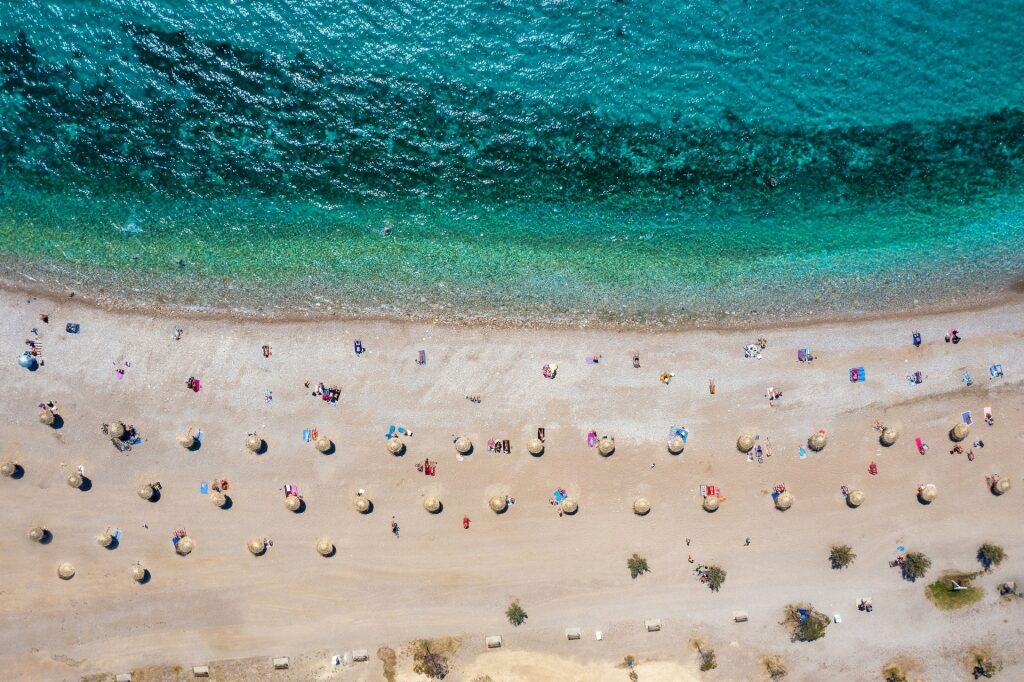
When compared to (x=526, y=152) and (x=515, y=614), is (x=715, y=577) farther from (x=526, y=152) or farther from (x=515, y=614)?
(x=526, y=152)

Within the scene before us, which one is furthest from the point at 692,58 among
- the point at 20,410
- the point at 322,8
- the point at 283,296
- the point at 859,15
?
the point at 20,410

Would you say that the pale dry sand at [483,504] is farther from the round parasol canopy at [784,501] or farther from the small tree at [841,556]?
→ the round parasol canopy at [784,501]

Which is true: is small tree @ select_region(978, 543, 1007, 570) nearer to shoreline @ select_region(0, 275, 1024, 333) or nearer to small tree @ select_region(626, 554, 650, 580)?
shoreline @ select_region(0, 275, 1024, 333)

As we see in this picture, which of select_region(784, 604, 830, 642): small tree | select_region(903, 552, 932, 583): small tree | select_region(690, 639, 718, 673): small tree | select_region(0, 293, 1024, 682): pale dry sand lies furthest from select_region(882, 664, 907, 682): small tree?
select_region(690, 639, 718, 673): small tree

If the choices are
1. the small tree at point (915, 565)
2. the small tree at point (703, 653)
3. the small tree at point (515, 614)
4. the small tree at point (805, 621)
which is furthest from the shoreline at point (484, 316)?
the small tree at point (703, 653)

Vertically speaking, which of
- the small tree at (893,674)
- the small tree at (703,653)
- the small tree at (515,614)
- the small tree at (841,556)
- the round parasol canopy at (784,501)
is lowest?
the small tree at (893,674)

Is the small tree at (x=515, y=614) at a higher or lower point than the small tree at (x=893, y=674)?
higher

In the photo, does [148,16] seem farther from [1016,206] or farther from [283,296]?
[1016,206]
